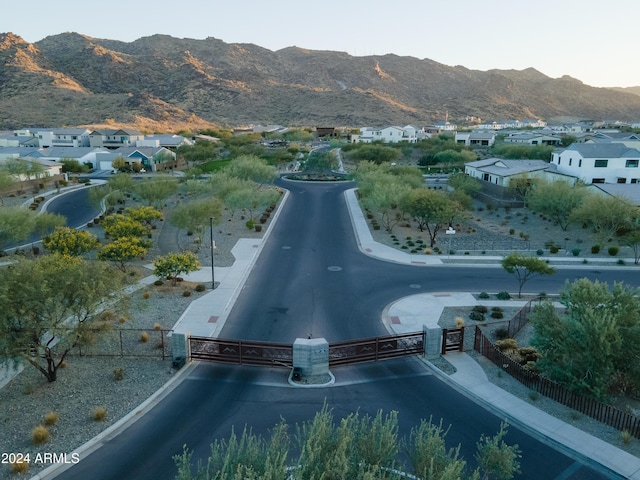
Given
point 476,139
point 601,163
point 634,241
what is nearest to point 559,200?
point 634,241

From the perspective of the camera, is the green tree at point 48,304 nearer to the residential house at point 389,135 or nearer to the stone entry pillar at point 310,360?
the stone entry pillar at point 310,360

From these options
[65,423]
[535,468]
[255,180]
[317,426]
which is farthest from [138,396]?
[255,180]

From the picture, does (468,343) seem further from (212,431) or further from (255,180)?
(255,180)

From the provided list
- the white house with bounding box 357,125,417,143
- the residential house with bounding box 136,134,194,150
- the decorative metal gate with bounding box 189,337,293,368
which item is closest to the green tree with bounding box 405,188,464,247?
the decorative metal gate with bounding box 189,337,293,368

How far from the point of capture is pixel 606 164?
60125mm

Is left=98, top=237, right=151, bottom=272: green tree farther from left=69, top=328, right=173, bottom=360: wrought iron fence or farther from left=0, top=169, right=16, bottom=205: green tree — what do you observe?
left=0, top=169, right=16, bottom=205: green tree

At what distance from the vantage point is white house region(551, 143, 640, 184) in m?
60.0

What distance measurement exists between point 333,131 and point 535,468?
14990 cm

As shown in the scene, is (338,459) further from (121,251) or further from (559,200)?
(559,200)

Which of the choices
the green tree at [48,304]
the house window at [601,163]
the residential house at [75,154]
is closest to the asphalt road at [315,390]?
the green tree at [48,304]

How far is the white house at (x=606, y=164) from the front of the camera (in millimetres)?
60000

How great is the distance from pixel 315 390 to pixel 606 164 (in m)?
58.7

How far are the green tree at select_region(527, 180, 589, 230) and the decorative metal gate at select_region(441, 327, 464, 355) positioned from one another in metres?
28.2

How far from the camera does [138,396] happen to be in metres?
17.2
